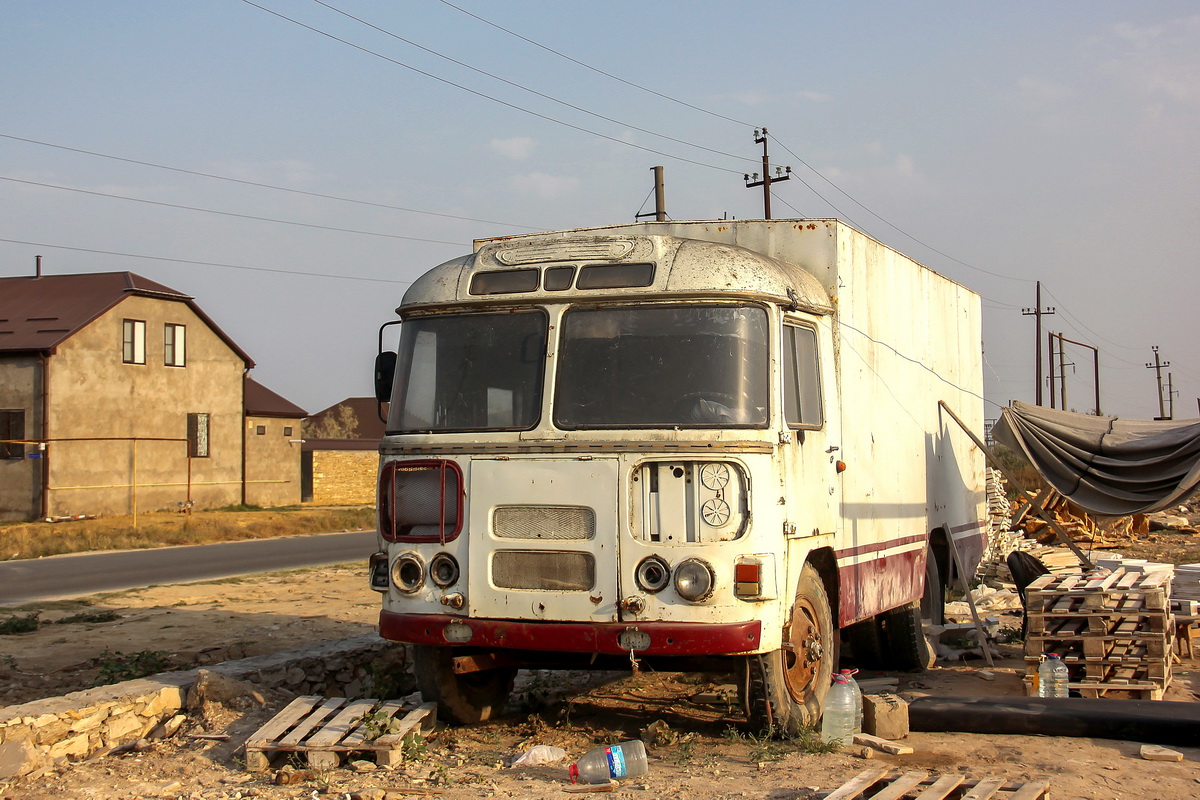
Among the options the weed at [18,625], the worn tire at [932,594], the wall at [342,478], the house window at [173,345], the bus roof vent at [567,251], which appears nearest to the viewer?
the bus roof vent at [567,251]

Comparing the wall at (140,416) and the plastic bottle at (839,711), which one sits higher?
the wall at (140,416)

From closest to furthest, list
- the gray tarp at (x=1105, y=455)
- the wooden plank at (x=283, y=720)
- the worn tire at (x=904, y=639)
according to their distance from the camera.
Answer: the wooden plank at (x=283, y=720)
the worn tire at (x=904, y=639)
the gray tarp at (x=1105, y=455)

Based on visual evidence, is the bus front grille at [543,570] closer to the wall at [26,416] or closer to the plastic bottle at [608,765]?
the plastic bottle at [608,765]

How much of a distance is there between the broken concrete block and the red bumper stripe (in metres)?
1.26

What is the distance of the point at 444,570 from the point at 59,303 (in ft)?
113

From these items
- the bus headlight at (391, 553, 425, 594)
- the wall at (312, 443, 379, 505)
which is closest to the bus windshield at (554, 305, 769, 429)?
the bus headlight at (391, 553, 425, 594)

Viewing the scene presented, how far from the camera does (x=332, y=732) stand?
21.8 feet

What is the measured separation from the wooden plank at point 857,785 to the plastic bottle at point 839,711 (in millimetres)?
1166

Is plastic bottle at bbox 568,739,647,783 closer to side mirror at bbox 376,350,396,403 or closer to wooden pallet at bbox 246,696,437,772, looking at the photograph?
wooden pallet at bbox 246,696,437,772

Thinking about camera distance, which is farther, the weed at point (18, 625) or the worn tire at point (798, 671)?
the weed at point (18, 625)

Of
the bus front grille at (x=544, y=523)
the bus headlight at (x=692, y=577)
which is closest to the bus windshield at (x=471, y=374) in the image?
the bus front grille at (x=544, y=523)

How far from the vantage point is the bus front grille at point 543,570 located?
6.64 metres

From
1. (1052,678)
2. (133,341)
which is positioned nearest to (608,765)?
(1052,678)

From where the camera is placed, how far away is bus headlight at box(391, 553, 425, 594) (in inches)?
274
